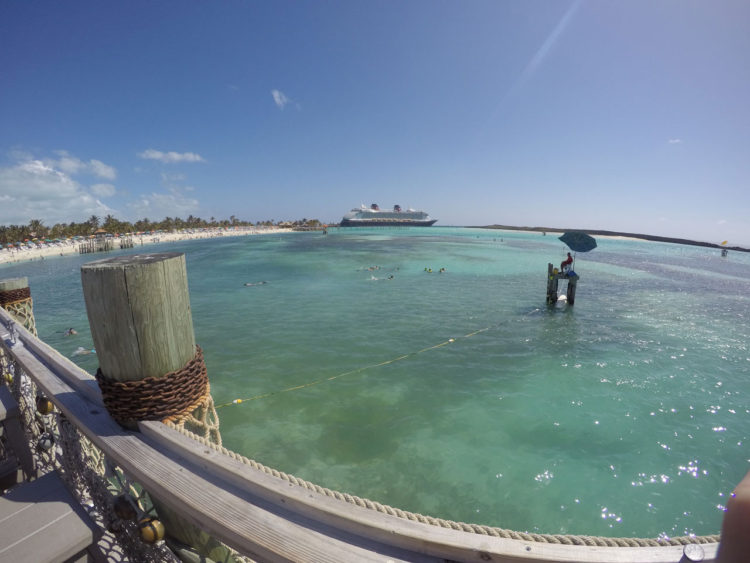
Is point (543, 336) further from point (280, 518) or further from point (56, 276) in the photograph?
point (56, 276)

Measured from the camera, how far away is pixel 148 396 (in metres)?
2.35

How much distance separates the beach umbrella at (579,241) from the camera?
21.1 m

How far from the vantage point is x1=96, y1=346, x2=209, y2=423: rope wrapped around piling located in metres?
2.35

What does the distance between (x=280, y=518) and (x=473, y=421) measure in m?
7.41

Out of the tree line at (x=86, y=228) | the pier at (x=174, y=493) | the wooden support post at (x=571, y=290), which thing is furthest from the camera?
the tree line at (x=86, y=228)

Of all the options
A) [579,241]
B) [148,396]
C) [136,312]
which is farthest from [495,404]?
[579,241]

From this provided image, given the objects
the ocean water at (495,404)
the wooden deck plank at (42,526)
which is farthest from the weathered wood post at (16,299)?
the wooden deck plank at (42,526)

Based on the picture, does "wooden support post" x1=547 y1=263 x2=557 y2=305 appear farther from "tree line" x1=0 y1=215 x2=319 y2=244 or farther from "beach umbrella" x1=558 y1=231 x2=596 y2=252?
"tree line" x1=0 y1=215 x2=319 y2=244

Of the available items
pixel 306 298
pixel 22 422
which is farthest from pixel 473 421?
pixel 306 298

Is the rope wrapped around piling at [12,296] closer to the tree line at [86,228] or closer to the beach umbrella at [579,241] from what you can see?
the beach umbrella at [579,241]

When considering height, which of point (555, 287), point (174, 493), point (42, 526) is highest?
point (174, 493)

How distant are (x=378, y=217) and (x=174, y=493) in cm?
16733

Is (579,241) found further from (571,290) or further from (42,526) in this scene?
(42,526)

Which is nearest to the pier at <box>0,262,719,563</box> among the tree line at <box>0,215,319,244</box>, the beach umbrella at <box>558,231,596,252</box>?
the beach umbrella at <box>558,231,596,252</box>
